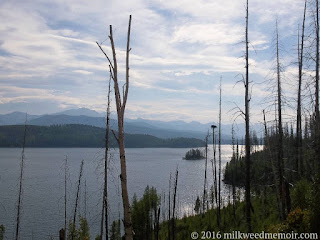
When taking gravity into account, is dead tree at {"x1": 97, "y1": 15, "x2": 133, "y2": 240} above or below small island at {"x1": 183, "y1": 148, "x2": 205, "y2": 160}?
above

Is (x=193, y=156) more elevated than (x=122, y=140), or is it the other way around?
(x=122, y=140)

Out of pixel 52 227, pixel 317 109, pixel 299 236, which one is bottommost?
pixel 52 227

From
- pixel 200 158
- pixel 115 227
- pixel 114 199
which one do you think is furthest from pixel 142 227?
pixel 200 158

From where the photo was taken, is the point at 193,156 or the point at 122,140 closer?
Answer: the point at 122,140

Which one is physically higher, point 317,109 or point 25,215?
point 317,109

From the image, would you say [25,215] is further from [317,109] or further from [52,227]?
[317,109]

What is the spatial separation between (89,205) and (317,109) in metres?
32.2

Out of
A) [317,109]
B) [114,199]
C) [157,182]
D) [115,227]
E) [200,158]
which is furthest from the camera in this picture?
[200,158]

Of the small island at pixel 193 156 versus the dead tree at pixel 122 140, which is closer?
the dead tree at pixel 122 140

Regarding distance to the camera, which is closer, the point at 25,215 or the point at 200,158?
the point at 25,215

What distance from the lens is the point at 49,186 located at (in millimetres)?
50844

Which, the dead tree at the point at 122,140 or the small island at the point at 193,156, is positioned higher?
the dead tree at the point at 122,140

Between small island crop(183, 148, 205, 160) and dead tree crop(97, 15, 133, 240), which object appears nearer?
dead tree crop(97, 15, 133, 240)

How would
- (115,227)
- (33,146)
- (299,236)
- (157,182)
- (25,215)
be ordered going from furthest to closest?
(33,146), (157,182), (25,215), (115,227), (299,236)
